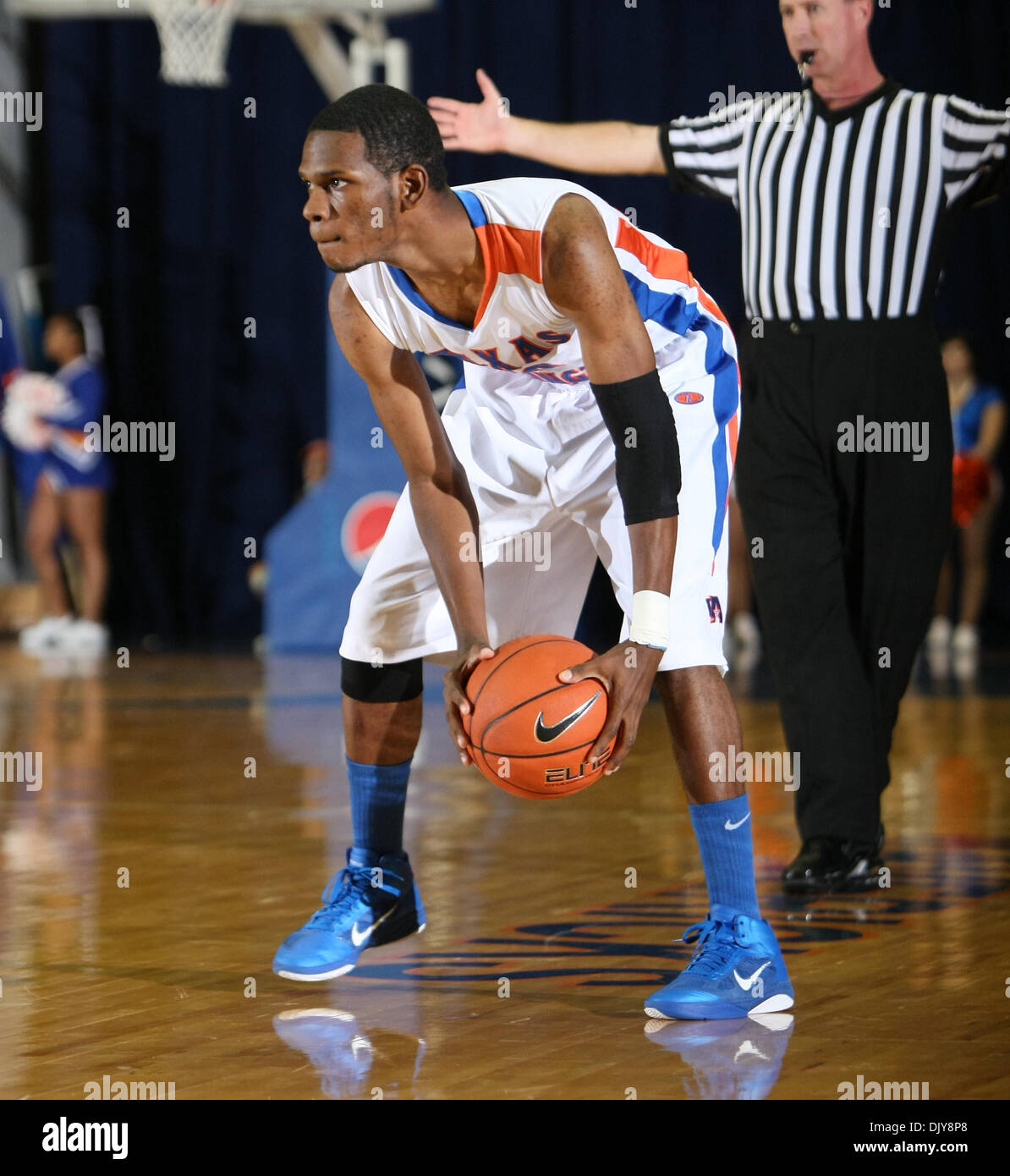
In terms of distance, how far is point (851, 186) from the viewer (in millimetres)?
3936

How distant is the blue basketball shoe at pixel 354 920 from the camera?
2980mm

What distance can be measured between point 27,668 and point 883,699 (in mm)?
6213

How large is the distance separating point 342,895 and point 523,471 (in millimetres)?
779

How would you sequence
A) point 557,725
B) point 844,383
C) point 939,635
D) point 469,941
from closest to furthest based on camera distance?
point 557,725
point 469,941
point 844,383
point 939,635

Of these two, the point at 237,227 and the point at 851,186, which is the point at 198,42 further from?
the point at 851,186

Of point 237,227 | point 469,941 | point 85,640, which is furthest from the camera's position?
point 237,227

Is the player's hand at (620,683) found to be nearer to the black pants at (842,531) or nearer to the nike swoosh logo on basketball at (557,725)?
the nike swoosh logo on basketball at (557,725)

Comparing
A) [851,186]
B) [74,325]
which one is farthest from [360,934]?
[74,325]

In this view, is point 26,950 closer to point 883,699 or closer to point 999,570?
point 883,699

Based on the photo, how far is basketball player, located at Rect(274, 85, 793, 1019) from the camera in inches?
105

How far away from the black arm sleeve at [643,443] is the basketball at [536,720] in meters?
0.24

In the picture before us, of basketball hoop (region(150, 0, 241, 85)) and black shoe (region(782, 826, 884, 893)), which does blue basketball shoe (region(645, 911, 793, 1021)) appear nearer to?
black shoe (region(782, 826, 884, 893))

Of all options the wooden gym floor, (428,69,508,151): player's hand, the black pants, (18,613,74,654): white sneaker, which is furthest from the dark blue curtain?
(428,69,508,151): player's hand
